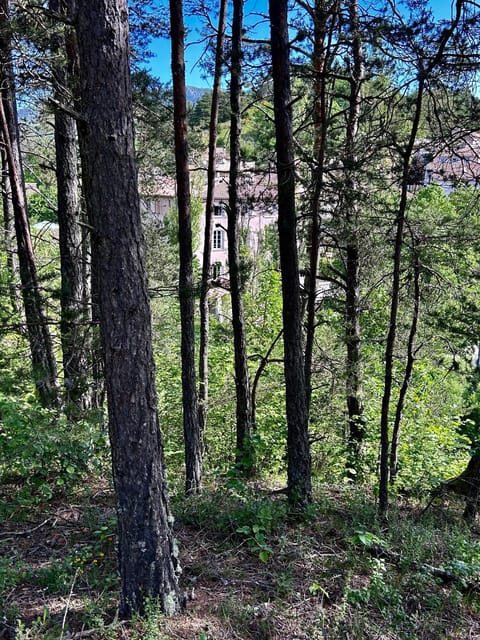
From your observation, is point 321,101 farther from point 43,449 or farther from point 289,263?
point 43,449

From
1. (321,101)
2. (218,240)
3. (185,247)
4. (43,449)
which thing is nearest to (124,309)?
(43,449)

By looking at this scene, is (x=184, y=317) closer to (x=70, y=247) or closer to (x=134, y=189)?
(x=70, y=247)

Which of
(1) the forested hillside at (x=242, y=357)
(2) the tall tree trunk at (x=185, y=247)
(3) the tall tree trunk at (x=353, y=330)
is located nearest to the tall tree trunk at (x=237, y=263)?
(1) the forested hillside at (x=242, y=357)

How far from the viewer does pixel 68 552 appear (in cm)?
384

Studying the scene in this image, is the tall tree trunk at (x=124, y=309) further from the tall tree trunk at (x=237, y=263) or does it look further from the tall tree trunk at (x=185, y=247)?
the tall tree trunk at (x=237, y=263)

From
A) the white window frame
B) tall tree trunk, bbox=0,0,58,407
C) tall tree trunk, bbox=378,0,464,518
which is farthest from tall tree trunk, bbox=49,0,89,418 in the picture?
the white window frame

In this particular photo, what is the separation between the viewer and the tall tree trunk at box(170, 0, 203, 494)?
5.88 m

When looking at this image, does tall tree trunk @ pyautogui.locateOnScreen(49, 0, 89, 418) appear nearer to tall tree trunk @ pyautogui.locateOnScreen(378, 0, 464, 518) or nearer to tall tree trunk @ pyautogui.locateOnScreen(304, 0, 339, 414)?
tall tree trunk @ pyautogui.locateOnScreen(304, 0, 339, 414)

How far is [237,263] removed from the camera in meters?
7.47

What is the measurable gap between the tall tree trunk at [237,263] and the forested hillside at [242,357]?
5cm

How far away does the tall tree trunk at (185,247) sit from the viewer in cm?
588

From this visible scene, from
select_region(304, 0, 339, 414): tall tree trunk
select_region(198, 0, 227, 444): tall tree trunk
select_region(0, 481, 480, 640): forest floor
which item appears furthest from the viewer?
select_region(198, 0, 227, 444): tall tree trunk

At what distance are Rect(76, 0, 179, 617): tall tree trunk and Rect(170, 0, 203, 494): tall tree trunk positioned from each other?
2.93 metres

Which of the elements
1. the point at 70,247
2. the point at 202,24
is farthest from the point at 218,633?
the point at 202,24
